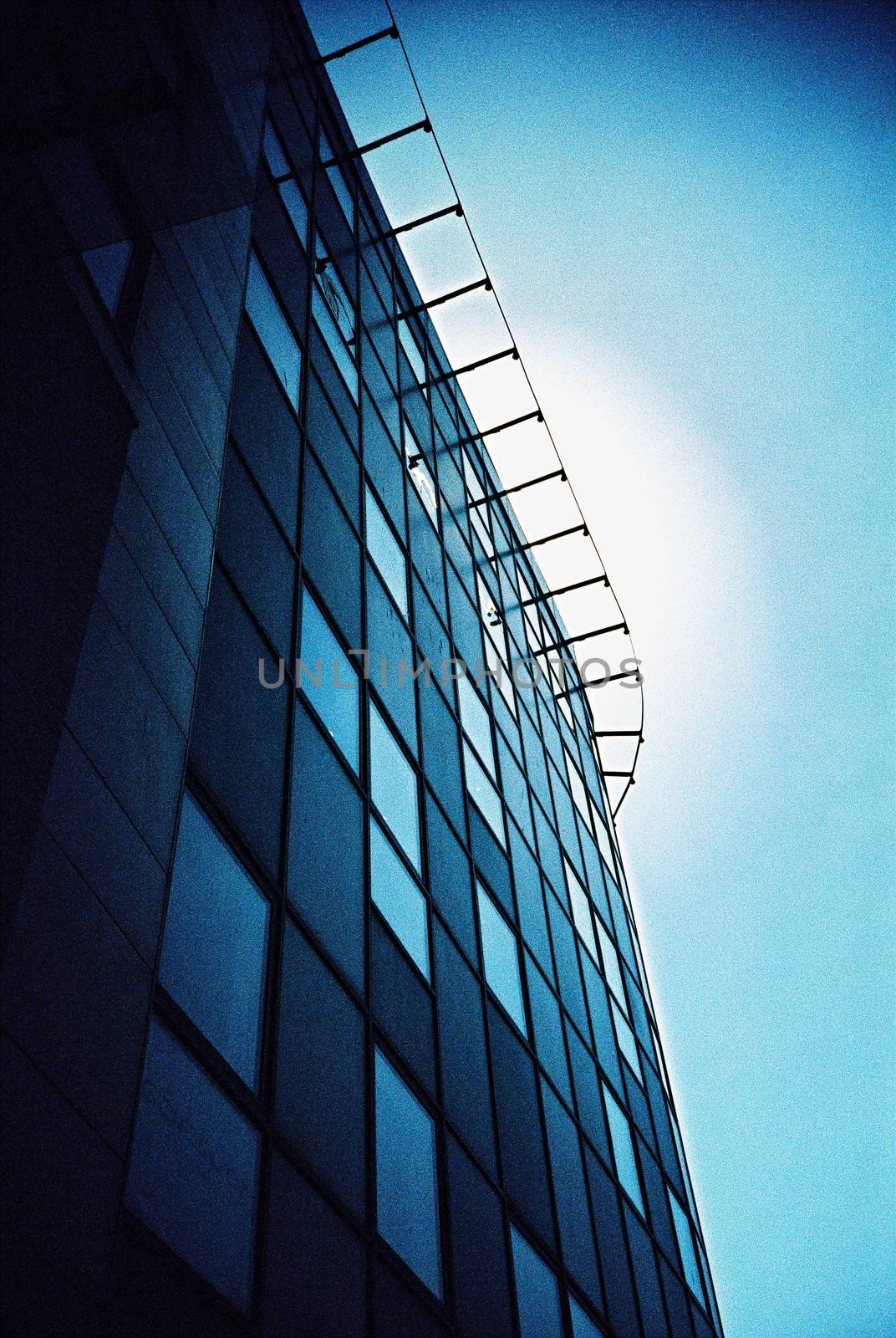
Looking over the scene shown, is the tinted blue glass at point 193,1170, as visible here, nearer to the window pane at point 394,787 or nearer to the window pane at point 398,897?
the window pane at point 398,897

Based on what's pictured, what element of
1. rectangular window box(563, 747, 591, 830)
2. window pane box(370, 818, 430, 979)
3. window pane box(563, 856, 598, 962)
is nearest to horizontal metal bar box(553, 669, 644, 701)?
rectangular window box(563, 747, 591, 830)

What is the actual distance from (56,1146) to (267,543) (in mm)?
6353

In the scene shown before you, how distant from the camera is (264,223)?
13258 millimetres

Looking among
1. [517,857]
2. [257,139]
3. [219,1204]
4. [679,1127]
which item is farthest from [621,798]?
[219,1204]

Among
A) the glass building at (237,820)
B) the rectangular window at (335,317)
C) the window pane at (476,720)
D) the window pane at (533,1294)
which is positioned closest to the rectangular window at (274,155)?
the glass building at (237,820)

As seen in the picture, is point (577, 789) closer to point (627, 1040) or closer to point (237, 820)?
point (627, 1040)

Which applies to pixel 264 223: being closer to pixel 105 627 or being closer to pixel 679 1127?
pixel 105 627

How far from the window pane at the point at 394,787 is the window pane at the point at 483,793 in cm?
272

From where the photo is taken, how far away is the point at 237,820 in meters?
7.56

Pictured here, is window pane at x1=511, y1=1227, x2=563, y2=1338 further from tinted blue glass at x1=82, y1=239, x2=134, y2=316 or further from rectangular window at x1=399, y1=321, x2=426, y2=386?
rectangular window at x1=399, y1=321, x2=426, y2=386

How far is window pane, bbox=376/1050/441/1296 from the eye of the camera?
796 cm

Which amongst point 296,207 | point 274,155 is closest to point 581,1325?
point 296,207

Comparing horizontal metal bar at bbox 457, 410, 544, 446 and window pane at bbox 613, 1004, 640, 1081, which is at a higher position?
horizontal metal bar at bbox 457, 410, 544, 446

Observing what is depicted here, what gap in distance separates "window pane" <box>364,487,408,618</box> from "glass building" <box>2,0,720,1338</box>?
0.26 feet
